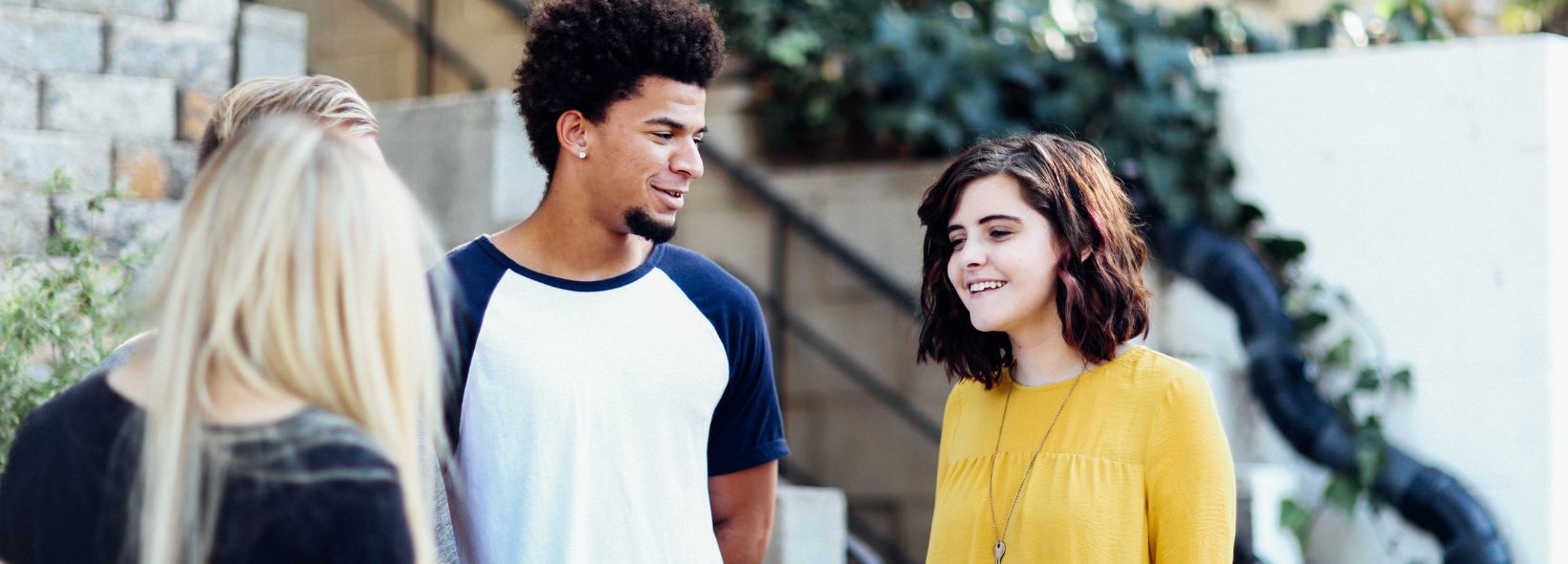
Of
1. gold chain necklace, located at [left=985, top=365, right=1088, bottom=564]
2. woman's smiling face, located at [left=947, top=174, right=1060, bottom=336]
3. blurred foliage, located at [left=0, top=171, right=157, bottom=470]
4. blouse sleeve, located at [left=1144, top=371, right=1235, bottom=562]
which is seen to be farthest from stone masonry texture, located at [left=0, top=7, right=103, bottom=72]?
blouse sleeve, located at [left=1144, top=371, right=1235, bottom=562]

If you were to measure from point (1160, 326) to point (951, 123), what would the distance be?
3.05ft

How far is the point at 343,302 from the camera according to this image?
1.46m

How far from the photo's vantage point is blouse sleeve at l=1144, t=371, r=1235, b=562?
2213 millimetres

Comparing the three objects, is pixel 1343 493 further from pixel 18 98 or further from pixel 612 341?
pixel 18 98

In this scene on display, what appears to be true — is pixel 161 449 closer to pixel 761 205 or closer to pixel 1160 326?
pixel 1160 326

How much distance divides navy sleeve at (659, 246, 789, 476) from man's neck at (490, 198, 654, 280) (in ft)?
0.38

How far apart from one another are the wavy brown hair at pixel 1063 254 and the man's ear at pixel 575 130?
0.56 metres

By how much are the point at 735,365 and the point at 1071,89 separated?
115 inches

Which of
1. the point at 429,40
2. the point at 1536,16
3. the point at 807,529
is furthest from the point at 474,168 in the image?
the point at 1536,16

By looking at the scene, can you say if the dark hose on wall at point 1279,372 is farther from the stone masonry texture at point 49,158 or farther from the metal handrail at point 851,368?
the stone masonry texture at point 49,158

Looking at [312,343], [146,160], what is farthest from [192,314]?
[146,160]

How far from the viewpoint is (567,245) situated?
7.97 ft

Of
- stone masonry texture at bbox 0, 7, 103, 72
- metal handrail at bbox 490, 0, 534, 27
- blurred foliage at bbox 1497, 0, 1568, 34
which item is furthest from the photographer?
blurred foliage at bbox 1497, 0, 1568, 34

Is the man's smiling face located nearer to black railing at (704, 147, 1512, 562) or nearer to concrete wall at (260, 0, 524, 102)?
black railing at (704, 147, 1512, 562)
